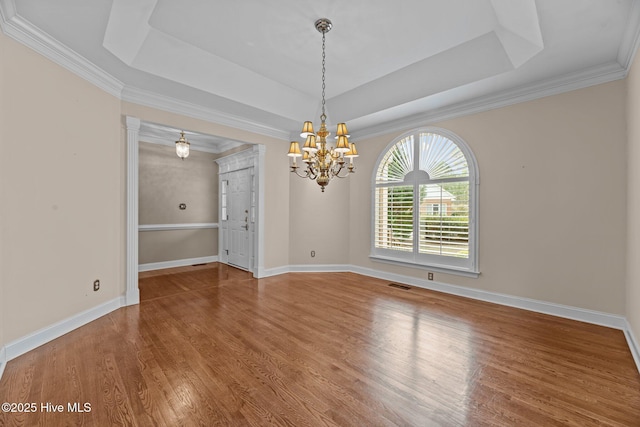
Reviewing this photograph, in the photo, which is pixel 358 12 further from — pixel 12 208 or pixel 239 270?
pixel 239 270

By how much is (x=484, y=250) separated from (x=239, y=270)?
187 inches

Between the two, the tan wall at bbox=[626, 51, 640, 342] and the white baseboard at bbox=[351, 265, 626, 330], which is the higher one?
the tan wall at bbox=[626, 51, 640, 342]

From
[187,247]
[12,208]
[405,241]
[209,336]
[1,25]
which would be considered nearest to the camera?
[1,25]

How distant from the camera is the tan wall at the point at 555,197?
3.18m

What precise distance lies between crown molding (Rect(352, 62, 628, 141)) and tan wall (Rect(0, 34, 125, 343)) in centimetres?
435

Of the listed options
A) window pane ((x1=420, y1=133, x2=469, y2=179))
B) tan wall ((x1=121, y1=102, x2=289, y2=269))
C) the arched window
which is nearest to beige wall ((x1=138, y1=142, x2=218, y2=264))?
tan wall ((x1=121, y1=102, x2=289, y2=269))

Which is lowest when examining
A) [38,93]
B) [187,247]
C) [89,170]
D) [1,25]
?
[187,247]

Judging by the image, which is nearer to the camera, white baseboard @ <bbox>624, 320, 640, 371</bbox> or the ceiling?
white baseboard @ <bbox>624, 320, 640, 371</bbox>

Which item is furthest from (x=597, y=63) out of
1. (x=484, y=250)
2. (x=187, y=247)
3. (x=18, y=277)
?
(x=187, y=247)

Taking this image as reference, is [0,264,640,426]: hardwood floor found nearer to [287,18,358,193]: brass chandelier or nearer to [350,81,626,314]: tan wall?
[350,81,626,314]: tan wall

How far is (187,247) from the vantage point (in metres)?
6.59

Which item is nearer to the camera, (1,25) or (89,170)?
(1,25)

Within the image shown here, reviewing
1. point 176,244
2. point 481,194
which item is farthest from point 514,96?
point 176,244

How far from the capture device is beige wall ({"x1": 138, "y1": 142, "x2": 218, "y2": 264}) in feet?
19.7
